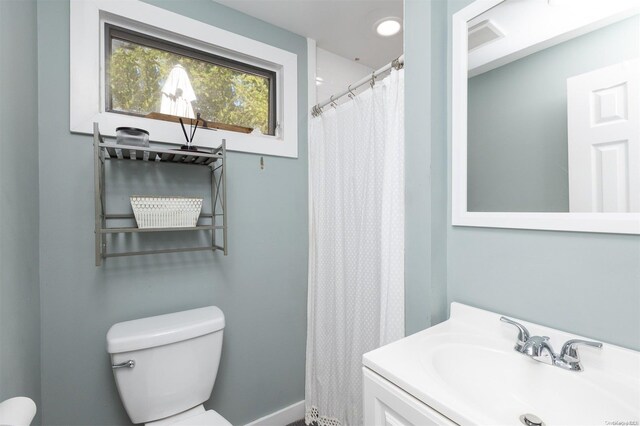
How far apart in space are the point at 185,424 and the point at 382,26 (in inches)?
86.1

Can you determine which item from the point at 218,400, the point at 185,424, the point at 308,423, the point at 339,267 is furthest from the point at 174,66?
the point at 308,423

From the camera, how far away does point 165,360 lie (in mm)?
1154

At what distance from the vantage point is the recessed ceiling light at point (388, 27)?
1.61 meters

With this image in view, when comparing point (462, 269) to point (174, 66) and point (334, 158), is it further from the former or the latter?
point (174, 66)

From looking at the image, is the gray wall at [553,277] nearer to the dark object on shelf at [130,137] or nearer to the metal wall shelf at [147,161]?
the metal wall shelf at [147,161]

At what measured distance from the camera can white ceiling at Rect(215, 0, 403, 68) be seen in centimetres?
148

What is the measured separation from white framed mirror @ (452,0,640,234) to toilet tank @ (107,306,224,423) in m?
1.18

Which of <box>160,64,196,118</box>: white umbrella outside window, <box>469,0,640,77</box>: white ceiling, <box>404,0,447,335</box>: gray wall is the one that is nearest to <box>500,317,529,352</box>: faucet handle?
<box>404,0,447,335</box>: gray wall

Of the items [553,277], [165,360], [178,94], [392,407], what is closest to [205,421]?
[165,360]

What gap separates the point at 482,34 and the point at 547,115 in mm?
385

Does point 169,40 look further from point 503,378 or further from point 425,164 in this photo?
point 503,378

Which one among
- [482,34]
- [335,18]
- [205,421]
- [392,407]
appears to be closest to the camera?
[392,407]

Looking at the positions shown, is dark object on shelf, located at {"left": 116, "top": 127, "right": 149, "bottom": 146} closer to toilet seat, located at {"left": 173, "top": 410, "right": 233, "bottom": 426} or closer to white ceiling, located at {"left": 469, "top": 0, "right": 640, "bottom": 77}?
toilet seat, located at {"left": 173, "top": 410, "right": 233, "bottom": 426}

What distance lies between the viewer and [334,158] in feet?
5.27
